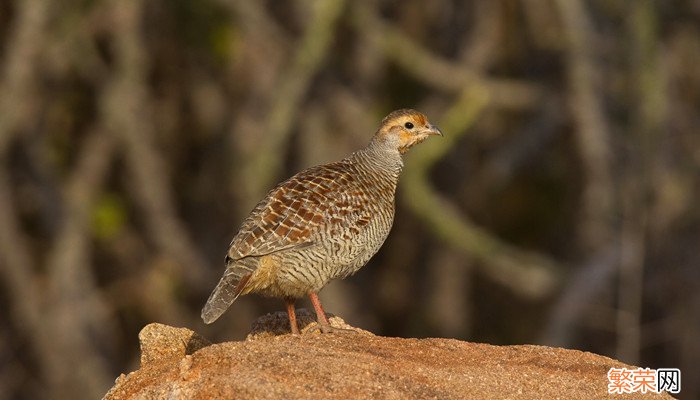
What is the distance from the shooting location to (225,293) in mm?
8469

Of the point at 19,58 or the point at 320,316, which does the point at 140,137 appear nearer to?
the point at 19,58

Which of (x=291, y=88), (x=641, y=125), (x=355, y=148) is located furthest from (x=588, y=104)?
(x=291, y=88)

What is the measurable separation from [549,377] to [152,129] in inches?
395

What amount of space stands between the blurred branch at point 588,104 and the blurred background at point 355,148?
1.1 inches

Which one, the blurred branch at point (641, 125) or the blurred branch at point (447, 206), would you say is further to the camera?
the blurred branch at point (447, 206)

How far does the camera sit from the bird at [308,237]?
862 cm

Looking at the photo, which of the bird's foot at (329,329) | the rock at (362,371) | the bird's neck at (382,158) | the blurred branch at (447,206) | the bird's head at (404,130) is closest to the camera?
the rock at (362,371)

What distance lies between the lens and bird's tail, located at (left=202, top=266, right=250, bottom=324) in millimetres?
8305

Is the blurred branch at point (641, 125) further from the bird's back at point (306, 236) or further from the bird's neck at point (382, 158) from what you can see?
the bird's back at point (306, 236)

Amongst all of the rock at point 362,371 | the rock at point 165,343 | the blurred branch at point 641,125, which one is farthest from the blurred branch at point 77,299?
the rock at point 362,371

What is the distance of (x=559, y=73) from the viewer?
17812 millimetres

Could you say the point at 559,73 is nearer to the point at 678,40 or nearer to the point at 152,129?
the point at 678,40

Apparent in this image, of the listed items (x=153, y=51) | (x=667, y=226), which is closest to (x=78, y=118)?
(x=153, y=51)

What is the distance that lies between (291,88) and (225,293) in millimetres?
6180
